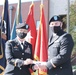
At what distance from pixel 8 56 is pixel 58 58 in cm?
71

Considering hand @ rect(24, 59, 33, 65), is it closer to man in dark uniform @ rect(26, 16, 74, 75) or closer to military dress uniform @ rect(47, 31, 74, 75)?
man in dark uniform @ rect(26, 16, 74, 75)

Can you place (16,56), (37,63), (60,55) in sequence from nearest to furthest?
(60,55) → (37,63) → (16,56)

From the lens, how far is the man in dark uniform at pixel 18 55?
11.2 ft

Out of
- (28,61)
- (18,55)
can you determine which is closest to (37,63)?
(28,61)

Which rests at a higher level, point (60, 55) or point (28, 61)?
point (60, 55)

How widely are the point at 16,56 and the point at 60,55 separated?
A: 26.6 inches

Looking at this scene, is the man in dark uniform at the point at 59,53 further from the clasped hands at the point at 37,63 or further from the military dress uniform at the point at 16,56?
the military dress uniform at the point at 16,56

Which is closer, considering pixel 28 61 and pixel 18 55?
pixel 28 61

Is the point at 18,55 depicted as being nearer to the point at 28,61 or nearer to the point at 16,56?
the point at 16,56

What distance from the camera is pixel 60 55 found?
3.04 m

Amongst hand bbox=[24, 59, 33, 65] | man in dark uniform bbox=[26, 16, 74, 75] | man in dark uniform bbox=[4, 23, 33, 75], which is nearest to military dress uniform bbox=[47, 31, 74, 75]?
man in dark uniform bbox=[26, 16, 74, 75]

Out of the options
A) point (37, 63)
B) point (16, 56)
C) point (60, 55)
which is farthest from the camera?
point (16, 56)

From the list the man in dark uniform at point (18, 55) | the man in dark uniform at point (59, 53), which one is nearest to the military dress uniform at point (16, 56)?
the man in dark uniform at point (18, 55)

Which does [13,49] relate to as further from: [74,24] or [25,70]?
[74,24]
